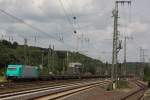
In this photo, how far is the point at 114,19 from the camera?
176ft

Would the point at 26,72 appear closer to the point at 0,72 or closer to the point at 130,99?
the point at 0,72

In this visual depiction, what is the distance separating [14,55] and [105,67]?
8364cm

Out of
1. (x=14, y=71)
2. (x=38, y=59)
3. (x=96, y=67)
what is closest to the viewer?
(x=14, y=71)

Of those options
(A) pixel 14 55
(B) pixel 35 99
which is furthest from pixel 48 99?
(A) pixel 14 55

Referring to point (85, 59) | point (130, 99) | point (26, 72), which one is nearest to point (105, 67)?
point (85, 59)

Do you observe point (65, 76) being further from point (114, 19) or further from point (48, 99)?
point (48, 99)

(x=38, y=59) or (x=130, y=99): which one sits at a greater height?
(x=38, y=59)

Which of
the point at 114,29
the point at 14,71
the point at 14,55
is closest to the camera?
the point at 114,29

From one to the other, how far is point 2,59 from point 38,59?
4755cm

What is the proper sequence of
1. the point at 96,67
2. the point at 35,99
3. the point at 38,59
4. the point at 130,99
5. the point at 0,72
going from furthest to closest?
the point at 96,67 < the point at 38,59 < the point at 0,72 < the point at 130,99 < the point at 35,99

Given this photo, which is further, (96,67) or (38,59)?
(96,67)

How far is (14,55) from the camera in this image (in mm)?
102562

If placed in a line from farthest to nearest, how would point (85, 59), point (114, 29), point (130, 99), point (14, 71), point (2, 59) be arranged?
point (85, 59), point (2, 59), point (14, 71), point (114, 29), point (130, 99)

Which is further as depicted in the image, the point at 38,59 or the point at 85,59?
the point at 85,59
